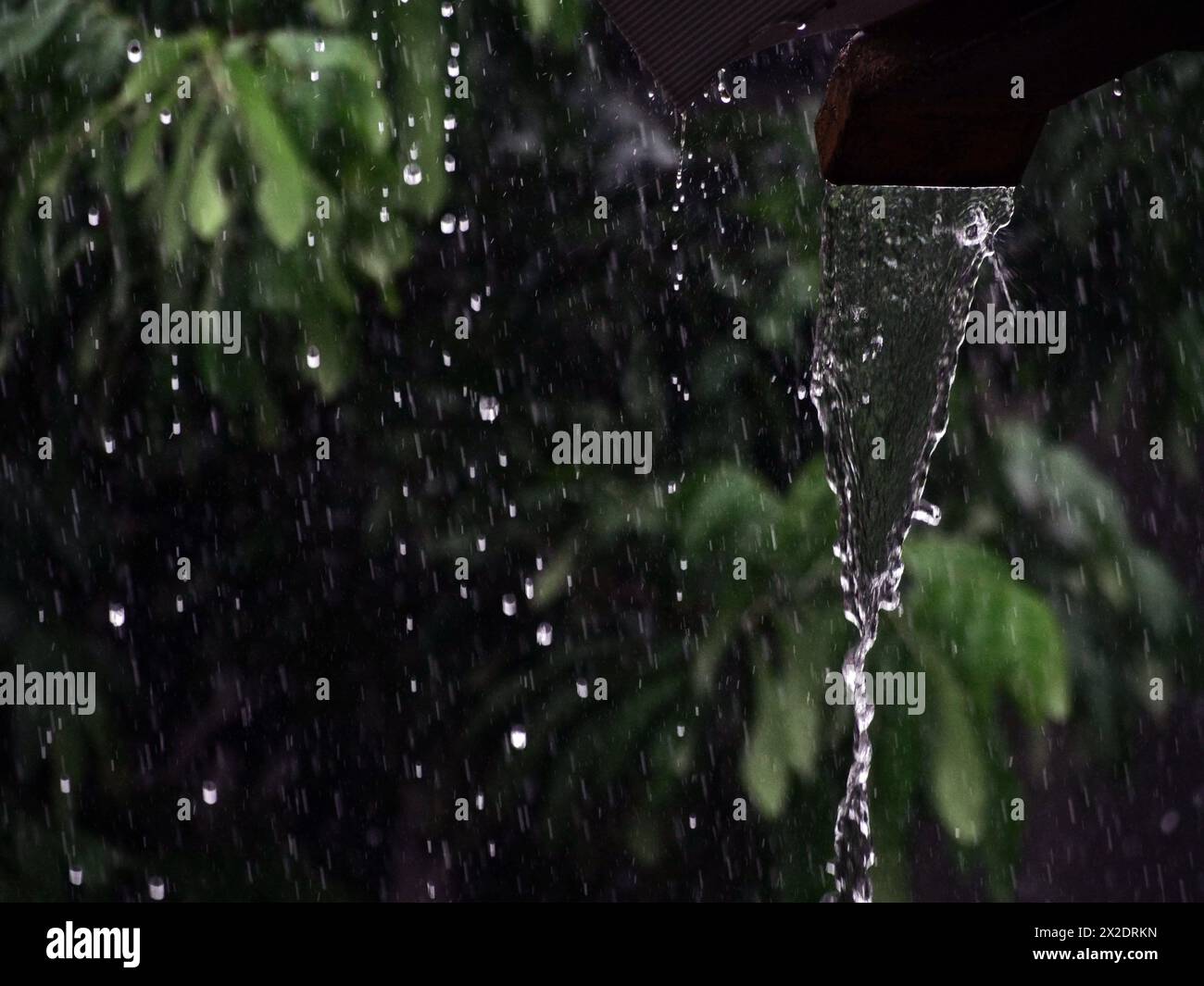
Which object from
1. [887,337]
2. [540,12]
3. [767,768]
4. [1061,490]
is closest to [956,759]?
[767,768]

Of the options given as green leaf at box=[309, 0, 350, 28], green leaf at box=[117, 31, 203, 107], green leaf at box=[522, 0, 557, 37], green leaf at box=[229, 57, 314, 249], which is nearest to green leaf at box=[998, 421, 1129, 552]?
green leaf at box=[522, 0, 557, 37]

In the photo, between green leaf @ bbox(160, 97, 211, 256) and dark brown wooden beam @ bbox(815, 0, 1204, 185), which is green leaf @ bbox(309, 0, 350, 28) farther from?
dark brown wooden beam @ bbox(815, 0, 1204, 185)

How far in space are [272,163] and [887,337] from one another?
5.59 ft

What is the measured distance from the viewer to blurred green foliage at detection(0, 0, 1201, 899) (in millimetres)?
3939

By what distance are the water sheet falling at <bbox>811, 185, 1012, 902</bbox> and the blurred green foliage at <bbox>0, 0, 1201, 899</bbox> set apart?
110cm

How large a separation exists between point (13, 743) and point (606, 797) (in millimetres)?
1587

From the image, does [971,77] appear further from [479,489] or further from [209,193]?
[479,489]

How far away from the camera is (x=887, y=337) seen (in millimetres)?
2639

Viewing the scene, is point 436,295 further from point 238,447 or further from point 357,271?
point 238,447
